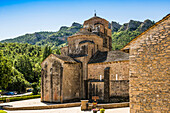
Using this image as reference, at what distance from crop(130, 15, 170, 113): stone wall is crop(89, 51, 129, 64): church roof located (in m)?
11.3

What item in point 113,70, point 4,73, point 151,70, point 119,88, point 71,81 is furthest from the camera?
point 4,73

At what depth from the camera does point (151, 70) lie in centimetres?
866

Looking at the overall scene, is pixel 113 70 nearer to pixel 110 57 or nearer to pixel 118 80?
pixel 118 80

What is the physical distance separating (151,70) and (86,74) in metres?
16.2

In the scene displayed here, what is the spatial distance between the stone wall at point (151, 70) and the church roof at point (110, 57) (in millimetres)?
11286

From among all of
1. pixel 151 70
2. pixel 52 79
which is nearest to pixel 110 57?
pixel 52 79

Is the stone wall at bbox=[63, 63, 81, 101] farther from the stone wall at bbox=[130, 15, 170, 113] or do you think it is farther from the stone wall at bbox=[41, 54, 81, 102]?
the stone wall at bbox=[130, 15, 170, 113]

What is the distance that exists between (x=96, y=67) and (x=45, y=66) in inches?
328

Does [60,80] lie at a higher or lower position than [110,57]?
lower

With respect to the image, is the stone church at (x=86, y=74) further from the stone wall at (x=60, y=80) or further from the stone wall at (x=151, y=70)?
the stone wall at (x=151, y=70)

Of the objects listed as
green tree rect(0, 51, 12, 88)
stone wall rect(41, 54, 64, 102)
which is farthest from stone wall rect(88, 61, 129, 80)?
green tree rect(0, 51, 12, 88)

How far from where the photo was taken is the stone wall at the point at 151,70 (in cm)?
824

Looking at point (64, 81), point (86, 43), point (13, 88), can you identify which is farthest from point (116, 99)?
point (13, 88)

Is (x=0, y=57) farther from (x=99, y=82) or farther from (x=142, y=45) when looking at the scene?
(x=142, y=45)
